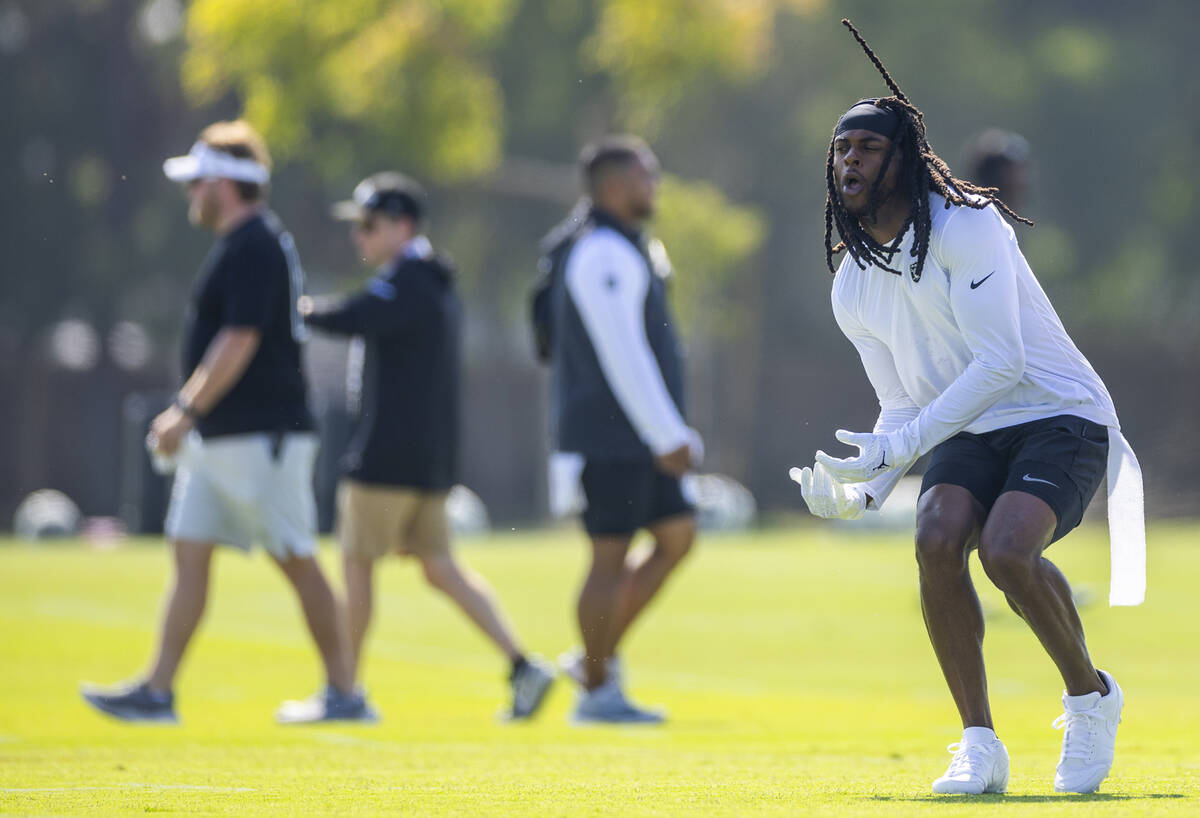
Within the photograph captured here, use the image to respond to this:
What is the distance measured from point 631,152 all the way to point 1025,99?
26.7 m

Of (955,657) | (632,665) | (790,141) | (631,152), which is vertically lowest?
(632,665)

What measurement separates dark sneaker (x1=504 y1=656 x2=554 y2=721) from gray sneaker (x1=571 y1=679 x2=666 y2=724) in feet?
0.68

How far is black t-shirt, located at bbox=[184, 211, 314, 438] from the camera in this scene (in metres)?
8.16

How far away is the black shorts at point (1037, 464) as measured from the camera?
524 cm

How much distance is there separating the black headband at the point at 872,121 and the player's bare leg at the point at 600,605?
127 inches

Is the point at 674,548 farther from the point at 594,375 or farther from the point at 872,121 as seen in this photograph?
the point at 872,121

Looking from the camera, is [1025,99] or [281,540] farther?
[1025,99]

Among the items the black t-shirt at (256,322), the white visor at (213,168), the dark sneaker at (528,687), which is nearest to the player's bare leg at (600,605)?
the dark sneaker at (528,687)

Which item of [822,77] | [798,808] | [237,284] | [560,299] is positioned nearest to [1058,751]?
[798,808]

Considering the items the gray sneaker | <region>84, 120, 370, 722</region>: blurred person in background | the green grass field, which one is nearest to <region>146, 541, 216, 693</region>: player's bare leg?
<region>84, 120, 370, 722</region>: blurred person in background

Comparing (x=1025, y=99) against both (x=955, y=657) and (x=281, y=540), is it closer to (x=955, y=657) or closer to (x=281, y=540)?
(x=281, y=540)

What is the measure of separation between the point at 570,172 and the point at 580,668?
21910 millimetres

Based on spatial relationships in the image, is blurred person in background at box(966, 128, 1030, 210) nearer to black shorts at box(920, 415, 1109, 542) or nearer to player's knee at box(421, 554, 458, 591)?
player's knee at box(421, 554, 458, 591)

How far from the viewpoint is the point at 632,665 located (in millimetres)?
10984
